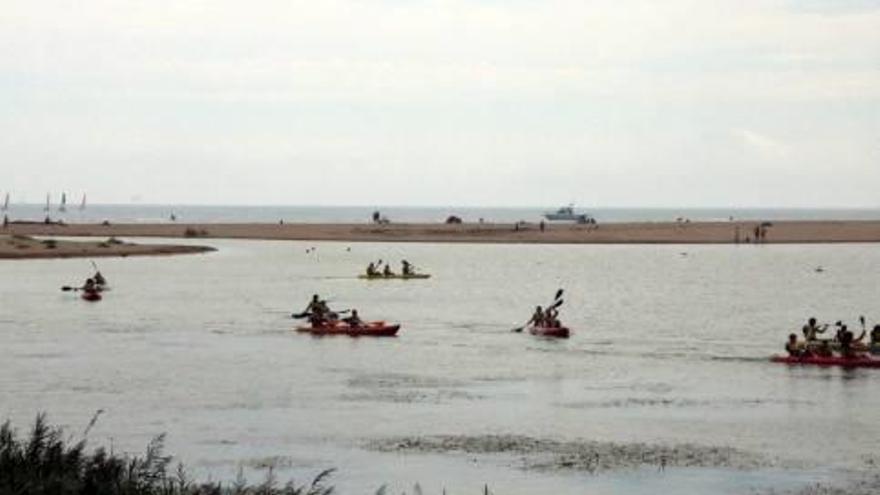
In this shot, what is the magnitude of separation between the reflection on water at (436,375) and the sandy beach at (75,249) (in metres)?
18.9

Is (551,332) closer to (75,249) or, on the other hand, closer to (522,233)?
(75,249)

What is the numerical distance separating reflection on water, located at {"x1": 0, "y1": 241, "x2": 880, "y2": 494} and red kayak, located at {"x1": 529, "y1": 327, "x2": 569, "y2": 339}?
0.51m

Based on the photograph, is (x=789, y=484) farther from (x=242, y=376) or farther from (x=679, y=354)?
(x=679, y=354)

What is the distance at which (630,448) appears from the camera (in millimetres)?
27656

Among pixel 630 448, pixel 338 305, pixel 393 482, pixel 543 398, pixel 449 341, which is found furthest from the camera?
pixel 338 305

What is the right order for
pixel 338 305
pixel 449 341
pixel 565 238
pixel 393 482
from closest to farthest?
pixel 393 482 → pixel 449 341 → pixel 338 305 → pixel 565 238

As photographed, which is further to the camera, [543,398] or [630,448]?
[543,398]

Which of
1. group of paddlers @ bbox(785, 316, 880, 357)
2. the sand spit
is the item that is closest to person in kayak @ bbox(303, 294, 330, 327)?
group of paddlers @ bbox(785, 316, 880, 357)

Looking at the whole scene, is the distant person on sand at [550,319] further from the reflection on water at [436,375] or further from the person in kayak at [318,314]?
the person in kayak at [318,314]

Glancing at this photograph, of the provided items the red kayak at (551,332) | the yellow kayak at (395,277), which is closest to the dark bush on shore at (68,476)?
the red kayak at (551,332)

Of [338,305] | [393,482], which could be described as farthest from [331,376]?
[338,305]

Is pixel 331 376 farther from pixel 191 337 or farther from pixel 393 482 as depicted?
pixel 393 482

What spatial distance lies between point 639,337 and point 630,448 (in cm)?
2431

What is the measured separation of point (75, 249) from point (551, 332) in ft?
200
